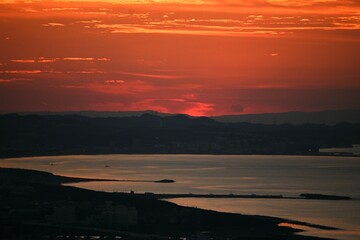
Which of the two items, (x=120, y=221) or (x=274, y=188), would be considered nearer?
(x=120, y=221)

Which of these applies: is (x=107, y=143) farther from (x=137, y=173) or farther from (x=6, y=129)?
(x=137, y=173)

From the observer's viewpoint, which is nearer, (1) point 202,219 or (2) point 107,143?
(1) point 202,219

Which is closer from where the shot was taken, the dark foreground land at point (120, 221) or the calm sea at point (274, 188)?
the dark foreground land at point (120, 221)

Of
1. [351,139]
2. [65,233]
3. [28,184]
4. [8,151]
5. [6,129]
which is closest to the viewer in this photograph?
[65,233]

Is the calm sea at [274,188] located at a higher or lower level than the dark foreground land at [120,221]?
higher

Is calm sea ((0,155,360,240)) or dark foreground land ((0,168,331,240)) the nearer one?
dark foreground land ((0,168,331,240))

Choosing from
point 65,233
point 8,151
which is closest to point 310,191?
point 65,233

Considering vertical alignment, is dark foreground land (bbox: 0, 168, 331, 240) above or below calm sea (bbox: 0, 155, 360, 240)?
below

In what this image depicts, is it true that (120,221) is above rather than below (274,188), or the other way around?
below
